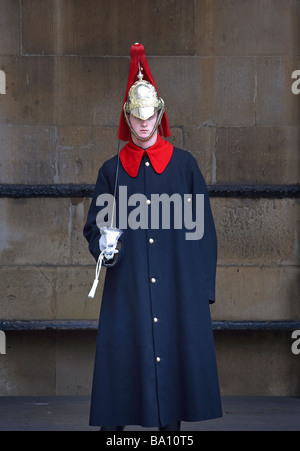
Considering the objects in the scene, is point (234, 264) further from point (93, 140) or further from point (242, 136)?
point (93, 140)

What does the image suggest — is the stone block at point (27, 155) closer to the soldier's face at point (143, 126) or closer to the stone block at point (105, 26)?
the stone block at point (105, 26)

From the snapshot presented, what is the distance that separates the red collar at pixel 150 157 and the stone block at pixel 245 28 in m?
2.59

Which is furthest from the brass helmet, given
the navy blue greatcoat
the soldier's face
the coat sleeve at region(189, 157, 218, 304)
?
the coat sleeve at region(189, 157, 218, 304)

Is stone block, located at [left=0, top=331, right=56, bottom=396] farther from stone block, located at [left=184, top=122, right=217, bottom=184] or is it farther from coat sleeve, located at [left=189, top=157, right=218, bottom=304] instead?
coat sleeve, located at [left=189, top=157, right=218, bottom=304]

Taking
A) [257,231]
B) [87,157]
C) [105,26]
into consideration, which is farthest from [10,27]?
[257,231]

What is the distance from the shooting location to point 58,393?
23.3 feet

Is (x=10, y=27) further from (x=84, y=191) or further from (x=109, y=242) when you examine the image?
(x=109, y=242)

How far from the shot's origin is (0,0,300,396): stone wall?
7.07 meters

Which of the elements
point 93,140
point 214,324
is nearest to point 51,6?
point 93,140

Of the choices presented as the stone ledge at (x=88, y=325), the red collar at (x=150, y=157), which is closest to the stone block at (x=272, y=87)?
the stone ledge at (x=88, y=325)

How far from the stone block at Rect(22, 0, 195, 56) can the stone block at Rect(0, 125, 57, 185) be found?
0.64 m

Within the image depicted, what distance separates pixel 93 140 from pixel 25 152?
21.6 inches

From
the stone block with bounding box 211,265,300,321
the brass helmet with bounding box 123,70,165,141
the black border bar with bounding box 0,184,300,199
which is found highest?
the brass helmet with bounding box 123,70,165,141

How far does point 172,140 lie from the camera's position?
23.4 ft
